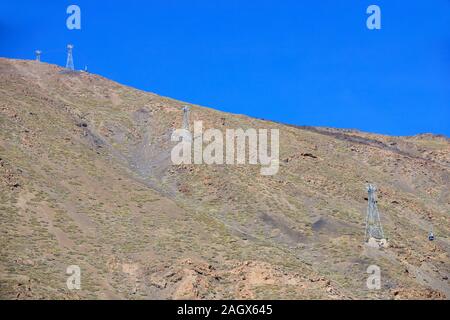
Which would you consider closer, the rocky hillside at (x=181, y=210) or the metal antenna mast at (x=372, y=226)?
the rocky hillside at (x=181, y=210)

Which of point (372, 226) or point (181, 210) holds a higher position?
point (181, 210)

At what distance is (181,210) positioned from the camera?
59.8 meters

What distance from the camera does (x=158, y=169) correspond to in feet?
Answer: 238

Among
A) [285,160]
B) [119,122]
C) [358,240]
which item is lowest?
[358,240]

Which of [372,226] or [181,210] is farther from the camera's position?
[372,226]

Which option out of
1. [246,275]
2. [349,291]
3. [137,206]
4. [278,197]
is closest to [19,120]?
[137,206]

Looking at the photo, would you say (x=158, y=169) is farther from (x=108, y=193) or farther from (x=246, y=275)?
(x=246, y=275)

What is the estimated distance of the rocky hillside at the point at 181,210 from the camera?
48.3 m

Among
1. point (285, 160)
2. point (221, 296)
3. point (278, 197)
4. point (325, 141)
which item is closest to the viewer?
point (221, 296)

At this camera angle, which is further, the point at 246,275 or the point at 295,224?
the point at 295,224

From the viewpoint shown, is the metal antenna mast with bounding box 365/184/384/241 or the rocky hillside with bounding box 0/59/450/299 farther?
the metal antenna mast with bounding box 365/184/384/241

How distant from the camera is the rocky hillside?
159 ft

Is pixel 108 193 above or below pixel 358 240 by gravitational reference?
above

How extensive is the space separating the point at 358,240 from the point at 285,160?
1887 cm
